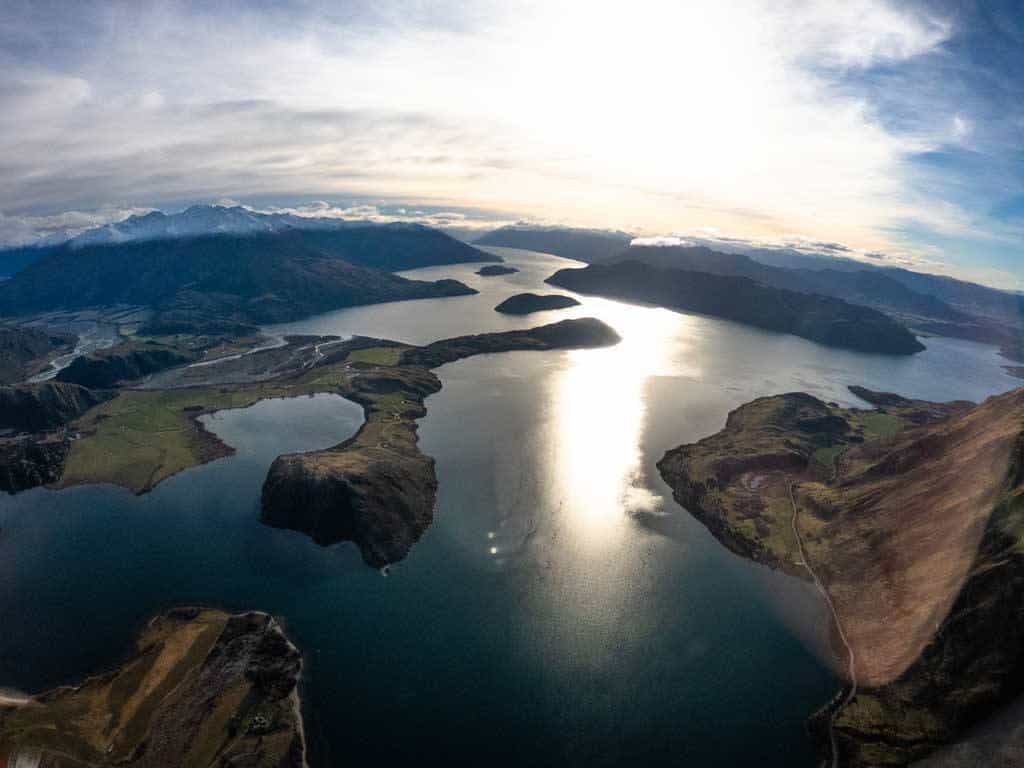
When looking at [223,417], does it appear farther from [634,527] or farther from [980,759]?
[980,759]

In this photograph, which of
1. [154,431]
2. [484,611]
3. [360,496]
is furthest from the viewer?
[154,431]

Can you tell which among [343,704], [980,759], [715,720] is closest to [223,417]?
[343,704]

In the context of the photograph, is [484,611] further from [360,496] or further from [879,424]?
[879,424]

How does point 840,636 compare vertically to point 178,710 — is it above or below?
above

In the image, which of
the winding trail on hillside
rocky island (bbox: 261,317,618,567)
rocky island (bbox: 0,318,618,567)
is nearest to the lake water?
the winding trail on hillside

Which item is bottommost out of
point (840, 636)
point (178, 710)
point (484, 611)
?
point (178, 710)

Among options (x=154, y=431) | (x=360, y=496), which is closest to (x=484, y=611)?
(x=360, y=496)

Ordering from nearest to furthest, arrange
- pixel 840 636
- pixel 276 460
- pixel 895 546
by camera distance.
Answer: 1. pixel 840 636
2. pixel 895 546
3. pixel 276 460
